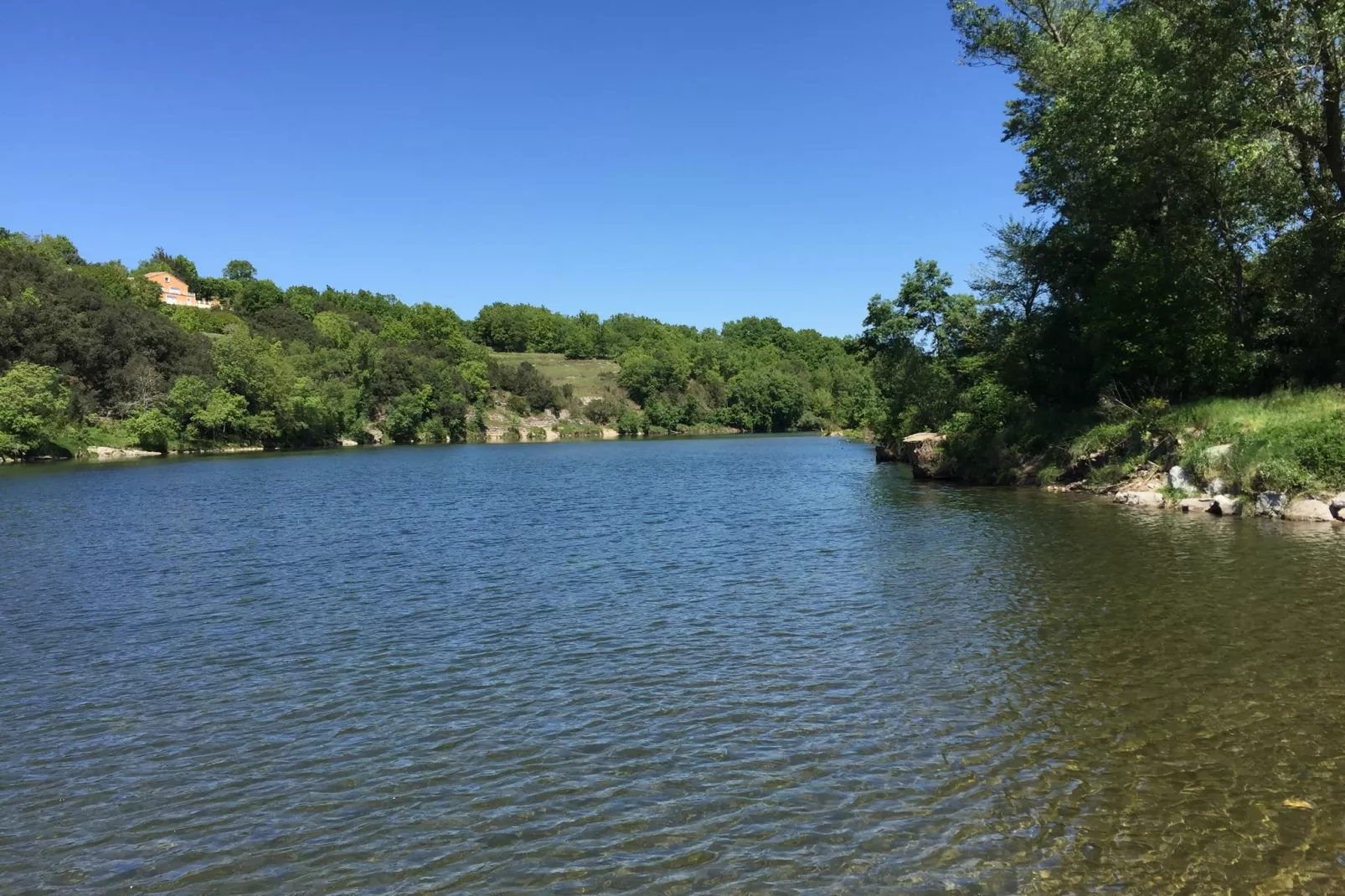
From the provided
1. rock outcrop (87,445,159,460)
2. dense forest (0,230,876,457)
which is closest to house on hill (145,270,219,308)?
dense forest (0,230,876,457)

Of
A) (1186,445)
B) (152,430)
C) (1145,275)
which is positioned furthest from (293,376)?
(1186,445)

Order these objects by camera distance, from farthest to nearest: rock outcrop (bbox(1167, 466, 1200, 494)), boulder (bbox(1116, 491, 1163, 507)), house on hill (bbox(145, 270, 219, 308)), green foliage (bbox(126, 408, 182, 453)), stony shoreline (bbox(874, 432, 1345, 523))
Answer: house on hill (bbox(145, 270, 219, 308)) < green foliage (bbox(126, 408, 182, 453)) < boulder (bbox(1116, 491, 1163, 507)) < rock outcrop (bbox(1167, 466, 1200, 494)) < stony shoreline (bbox(874, 432, 1345, 523))

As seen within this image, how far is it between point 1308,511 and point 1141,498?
5660mm

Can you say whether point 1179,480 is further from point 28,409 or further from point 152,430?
point 152,430

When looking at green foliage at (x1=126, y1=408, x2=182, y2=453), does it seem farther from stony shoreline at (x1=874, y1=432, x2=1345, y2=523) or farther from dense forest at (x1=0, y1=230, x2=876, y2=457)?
stony shoreline at (x1=874, y1=432, x2=1345, y2=523)

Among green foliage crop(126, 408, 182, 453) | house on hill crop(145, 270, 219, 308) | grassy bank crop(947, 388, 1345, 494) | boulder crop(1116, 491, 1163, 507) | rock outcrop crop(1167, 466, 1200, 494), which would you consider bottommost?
boulder crop(1116, 491, 1163, 507)

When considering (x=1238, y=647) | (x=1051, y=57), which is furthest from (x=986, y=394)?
(x=1238, y=647)

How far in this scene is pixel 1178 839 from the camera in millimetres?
6695

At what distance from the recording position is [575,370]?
17600 centimetres

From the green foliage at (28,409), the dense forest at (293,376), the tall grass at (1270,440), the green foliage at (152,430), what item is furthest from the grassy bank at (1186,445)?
the green foliage at (152,430)

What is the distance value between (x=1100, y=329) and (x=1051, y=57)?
39.3ft

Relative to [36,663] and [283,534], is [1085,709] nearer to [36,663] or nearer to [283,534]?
[36,663]

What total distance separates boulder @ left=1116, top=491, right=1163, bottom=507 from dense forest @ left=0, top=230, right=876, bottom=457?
39.4m

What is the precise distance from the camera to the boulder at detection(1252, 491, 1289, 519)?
23.1 meters
